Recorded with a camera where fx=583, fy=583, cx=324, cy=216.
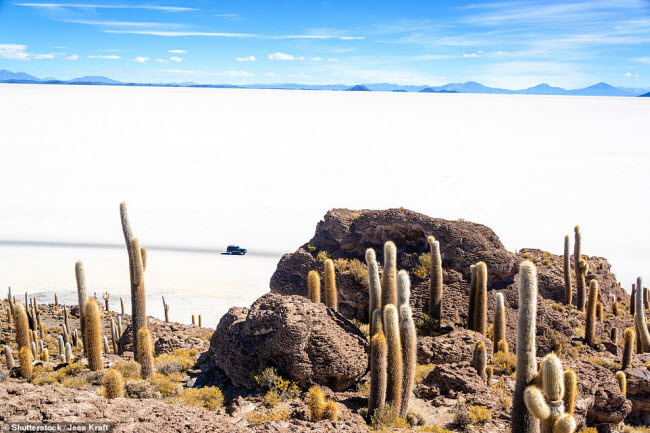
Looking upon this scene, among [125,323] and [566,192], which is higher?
[566,192]

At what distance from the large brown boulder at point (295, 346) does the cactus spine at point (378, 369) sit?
3.46ft

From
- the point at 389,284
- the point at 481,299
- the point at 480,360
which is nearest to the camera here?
the point at 389,284

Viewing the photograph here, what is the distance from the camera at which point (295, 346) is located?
10.1m

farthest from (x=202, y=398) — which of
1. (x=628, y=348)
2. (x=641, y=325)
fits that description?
(x=641, y=325)

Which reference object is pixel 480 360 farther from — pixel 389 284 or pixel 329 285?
pixel 329 285

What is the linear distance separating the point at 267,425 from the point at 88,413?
2.47 metres

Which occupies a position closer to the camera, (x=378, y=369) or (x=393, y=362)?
(x=378, y=369)

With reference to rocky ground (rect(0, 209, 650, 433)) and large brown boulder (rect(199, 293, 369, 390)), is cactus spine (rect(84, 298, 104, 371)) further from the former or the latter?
large brown boulder (rect(199, 293, 369, 390))

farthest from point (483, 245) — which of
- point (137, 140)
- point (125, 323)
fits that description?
point (137, 140)

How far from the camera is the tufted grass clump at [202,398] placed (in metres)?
10.1

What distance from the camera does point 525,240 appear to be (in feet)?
112

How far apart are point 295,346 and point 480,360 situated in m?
3.99

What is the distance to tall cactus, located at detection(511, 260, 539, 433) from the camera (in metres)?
8.53

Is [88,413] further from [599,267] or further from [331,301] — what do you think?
[599,267]
